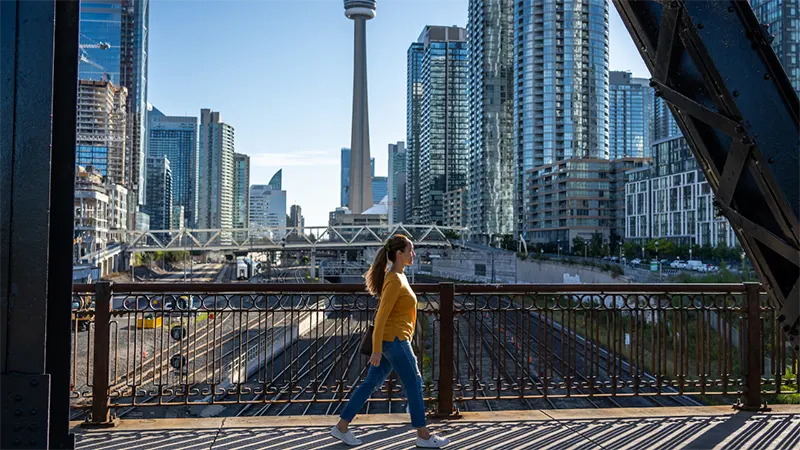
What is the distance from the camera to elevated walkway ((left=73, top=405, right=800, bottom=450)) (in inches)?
192

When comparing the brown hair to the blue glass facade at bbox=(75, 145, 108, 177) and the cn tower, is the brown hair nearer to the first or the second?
the blue glass facade at bbox=(75, 145, 108, 177)

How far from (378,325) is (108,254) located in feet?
260

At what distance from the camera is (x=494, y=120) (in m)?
136

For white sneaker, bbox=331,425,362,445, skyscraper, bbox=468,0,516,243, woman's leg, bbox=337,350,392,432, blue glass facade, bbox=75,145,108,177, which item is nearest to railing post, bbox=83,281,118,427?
white sneaker, bbox=331,425,362,445

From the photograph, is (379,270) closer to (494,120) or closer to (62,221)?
(62,221)

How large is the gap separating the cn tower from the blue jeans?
147 m

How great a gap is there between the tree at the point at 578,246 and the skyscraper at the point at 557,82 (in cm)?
1663

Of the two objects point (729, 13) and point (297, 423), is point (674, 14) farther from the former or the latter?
point (297, 423)

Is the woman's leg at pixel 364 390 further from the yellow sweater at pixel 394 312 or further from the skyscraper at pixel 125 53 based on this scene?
the skyscraper at pixel 125 53

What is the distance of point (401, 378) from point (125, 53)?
163639 mm

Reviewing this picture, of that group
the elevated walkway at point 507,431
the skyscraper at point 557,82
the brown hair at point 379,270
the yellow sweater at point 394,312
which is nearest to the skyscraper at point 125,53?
the skyscraper at point 557,82

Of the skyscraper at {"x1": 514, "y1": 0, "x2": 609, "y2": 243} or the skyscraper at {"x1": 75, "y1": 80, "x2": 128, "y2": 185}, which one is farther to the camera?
the skyscraper at {"x1": 75, "y1": 80, "x2": 128, "y2": 185}

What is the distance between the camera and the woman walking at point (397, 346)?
4.68m

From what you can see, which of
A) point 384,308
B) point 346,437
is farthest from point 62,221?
point 346,437
